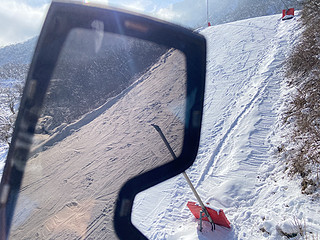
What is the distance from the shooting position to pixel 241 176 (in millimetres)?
4727

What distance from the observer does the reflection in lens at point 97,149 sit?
120 inches

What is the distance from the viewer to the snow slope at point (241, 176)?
3.39 meters

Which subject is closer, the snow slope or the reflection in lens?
the reflection in lens

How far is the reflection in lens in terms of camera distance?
305cm

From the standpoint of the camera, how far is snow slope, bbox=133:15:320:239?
339 cm

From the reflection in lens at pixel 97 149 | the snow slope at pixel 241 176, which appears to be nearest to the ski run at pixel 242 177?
the snow slope at pixel 241 176

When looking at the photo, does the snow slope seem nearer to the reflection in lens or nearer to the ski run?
the ski run

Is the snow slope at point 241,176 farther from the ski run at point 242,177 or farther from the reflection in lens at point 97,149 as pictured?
the reflection in lens at point 97,149

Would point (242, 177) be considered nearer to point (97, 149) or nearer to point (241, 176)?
point (241, 176)

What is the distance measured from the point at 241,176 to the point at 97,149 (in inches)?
199

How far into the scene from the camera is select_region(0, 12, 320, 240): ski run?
3.36m

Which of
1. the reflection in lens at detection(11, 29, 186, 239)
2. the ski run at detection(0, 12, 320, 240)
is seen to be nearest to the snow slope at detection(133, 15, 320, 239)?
the ski run at detection(0, 12, 320, 240)

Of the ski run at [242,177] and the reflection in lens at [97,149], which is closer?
the reflection in lens at [97,149]

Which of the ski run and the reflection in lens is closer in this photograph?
the reflection in lens
